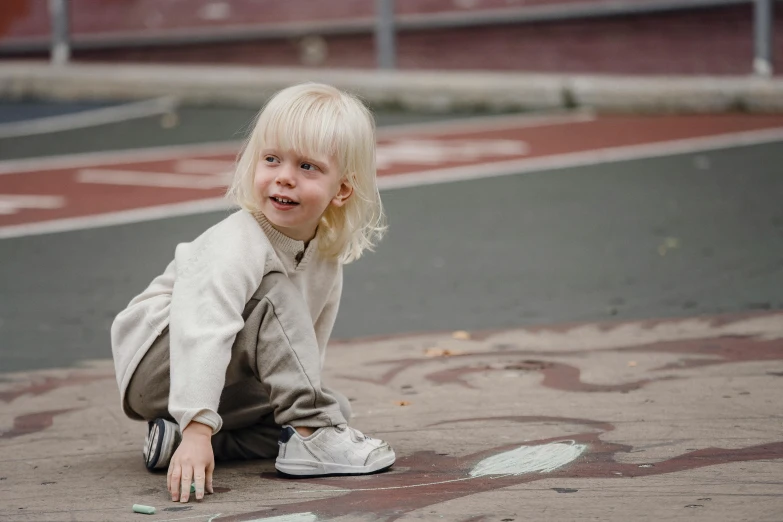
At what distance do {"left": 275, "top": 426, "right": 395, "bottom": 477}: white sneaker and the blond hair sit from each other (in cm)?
45

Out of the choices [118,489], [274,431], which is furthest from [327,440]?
[118,489]

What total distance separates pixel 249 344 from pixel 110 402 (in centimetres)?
111

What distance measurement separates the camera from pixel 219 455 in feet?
10.3

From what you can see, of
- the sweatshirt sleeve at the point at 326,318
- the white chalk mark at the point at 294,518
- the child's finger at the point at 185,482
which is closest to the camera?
the white chalk mark at the point at 294,518

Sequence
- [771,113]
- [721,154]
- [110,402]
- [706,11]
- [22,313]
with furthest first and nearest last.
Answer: [706,11], [771,113], [721,154], [22,313], [110,402]

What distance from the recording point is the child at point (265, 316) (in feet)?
9.02

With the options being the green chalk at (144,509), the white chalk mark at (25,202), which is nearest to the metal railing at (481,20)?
the white chalk mark at (25,202)

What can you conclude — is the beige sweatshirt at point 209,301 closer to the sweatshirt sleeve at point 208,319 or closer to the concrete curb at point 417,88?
the sweatshirt sleeve at point 208,319

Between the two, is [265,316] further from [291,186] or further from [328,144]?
[328,144]

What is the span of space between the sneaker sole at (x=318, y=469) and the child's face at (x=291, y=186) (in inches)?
20.9

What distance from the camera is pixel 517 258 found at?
6086mm

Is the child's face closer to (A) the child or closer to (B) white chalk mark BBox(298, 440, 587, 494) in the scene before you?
(A) the child

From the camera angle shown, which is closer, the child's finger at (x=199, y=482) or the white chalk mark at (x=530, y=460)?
the child's finger at (x=199, y=482)

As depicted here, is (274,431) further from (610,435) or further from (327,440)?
(610,435)
